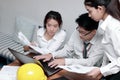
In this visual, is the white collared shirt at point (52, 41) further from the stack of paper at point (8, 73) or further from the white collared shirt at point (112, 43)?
the white collared shirt at point (112, 43)

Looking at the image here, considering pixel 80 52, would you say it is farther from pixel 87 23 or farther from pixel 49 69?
pixel 49 69

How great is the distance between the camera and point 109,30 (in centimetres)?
145

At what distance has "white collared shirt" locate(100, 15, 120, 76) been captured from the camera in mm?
1429

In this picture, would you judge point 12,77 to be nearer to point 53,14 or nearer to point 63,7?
point 53,14

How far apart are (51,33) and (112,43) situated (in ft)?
3.63

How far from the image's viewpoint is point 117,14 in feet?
4.87

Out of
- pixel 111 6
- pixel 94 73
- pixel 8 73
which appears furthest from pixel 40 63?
pixel 111 6

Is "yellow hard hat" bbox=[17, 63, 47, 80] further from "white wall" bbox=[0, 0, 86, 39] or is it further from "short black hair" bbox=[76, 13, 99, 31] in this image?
"white wall" bbox=[0, 0, 86, 39]

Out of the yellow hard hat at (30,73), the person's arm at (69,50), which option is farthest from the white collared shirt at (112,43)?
the person's arm at (69,50)

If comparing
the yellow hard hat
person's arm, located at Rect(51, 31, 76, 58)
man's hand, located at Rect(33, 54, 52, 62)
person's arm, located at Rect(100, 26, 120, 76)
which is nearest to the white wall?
person's arm, located at Rect(51, 31, 76, 58)

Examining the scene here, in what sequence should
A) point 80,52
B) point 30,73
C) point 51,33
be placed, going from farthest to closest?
point 51,33
point 80,52
point 30,73

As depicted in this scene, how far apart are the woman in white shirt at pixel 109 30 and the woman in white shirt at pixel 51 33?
89 cm

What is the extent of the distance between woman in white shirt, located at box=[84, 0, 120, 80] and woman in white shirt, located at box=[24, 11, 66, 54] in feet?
2.94

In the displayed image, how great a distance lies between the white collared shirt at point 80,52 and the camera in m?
1.87
